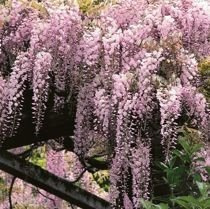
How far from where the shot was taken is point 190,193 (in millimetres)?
3605

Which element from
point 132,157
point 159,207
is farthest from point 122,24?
point 159,207

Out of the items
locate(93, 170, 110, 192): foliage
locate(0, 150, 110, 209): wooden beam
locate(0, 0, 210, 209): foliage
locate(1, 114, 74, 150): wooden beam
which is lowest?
locate(0, 150, 110, 209): wooden beam

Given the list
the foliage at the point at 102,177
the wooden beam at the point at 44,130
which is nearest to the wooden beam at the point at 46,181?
the wooden beam at the point at 44,130

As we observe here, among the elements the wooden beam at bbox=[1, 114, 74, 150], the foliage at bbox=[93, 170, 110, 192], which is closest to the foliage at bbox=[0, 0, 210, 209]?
the wooden beam at bbox=[1, 114, 74, 150]

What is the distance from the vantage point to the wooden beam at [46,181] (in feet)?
15.5

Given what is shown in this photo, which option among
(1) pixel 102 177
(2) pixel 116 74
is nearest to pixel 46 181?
(2) pixel 116 74

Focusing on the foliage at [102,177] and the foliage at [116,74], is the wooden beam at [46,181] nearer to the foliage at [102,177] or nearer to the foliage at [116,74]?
the foliage at [116,74]

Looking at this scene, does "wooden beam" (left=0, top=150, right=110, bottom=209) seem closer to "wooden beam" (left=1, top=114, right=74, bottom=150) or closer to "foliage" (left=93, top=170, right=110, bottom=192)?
"wooden beam" (left=1, top=114, right=74, bottom=150)

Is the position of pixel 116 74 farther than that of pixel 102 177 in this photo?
No

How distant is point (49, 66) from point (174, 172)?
1.18 m

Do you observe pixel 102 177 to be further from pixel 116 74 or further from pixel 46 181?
pixel 116 74

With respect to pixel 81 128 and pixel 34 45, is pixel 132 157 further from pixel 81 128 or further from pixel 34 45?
pixel 34 45

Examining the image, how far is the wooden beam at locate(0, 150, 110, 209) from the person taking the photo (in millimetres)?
4730

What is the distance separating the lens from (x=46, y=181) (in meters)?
4.84
